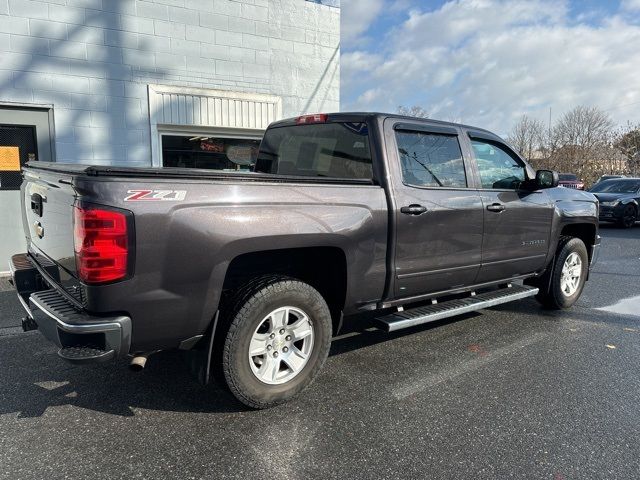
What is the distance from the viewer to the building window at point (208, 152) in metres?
7.89

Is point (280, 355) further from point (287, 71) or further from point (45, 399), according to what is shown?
point (287, 71)

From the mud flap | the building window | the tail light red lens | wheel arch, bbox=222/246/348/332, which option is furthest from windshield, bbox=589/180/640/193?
the tail light red lens

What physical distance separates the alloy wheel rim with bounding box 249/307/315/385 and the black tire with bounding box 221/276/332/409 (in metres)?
0.03

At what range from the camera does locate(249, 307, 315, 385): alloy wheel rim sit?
10.4 feet

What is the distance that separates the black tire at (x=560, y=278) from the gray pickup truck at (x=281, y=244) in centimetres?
51

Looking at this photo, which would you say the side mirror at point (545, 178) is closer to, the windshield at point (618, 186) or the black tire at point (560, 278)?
the black tire at point (560, 278)

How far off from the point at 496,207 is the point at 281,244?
92.4 inches

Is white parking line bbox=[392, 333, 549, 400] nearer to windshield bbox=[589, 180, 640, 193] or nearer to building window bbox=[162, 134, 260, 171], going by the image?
building window bbox=[162, 134, 260, 171]

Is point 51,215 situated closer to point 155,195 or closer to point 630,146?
point 155,195

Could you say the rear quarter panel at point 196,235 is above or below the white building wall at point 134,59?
below

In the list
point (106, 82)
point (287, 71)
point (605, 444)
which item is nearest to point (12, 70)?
point (106, 82)

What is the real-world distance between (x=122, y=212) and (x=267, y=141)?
260cm

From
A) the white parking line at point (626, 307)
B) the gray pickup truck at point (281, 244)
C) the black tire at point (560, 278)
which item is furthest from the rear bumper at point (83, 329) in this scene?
the white parking line at point (626, 307)

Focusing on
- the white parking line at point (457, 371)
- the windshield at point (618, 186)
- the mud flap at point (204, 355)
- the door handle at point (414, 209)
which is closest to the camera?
the mud flap at point (204, 355)
